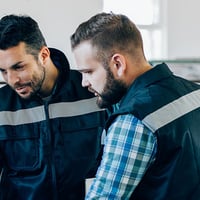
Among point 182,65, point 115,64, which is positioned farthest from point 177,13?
point 115,64

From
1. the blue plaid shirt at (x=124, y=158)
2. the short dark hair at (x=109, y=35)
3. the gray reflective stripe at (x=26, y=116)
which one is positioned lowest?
the gray reflective stripe at (x=26, y=116)

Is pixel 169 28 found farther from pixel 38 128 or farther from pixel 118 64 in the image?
pixel 118 64

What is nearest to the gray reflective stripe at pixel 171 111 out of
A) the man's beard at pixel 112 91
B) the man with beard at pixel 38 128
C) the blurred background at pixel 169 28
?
the man's beard at pixel 112 91

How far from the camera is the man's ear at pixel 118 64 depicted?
101 cm

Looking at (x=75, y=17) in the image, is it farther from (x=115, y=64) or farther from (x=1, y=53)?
(x=115, y=64)

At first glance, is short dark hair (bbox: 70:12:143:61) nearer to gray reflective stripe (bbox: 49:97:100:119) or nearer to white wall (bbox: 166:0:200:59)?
gray reflective stripe (bbox: 49:97:100:119)

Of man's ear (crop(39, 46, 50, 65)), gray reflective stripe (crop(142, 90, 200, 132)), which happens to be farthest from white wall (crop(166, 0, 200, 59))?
gray reflective stripe (crop(142, 90, 200, 132))

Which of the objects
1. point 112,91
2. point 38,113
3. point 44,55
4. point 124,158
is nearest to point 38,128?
point 38,113

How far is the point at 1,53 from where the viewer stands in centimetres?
132

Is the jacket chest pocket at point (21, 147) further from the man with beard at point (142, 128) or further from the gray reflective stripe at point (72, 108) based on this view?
the man with beard at point (142, 128)

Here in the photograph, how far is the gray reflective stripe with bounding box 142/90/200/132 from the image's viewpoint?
90 centimetres

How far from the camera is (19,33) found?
4.41ft

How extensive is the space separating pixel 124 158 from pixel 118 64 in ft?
0.88

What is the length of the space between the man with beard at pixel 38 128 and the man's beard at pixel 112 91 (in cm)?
36
